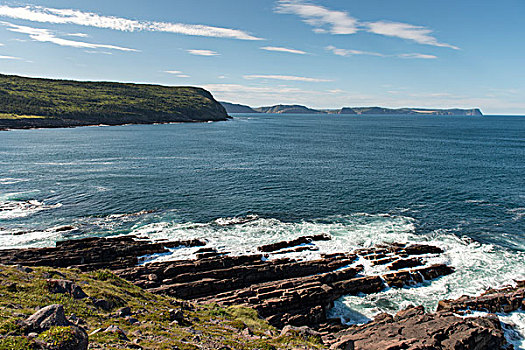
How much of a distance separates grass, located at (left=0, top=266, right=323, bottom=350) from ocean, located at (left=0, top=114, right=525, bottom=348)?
35.6 ft

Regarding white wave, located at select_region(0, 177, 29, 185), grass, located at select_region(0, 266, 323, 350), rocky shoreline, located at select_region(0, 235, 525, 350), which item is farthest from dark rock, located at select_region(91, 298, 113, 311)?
white wave, located at select_region(0, 177, 29, 185)

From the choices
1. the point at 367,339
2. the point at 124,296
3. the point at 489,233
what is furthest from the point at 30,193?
the point at 489,233

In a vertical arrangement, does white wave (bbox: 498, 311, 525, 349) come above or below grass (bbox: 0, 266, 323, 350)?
below

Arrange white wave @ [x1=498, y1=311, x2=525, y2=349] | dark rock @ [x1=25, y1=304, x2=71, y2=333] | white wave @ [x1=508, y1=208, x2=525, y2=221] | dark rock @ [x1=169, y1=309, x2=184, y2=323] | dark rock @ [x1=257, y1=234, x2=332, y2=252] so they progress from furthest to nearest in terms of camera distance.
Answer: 1. white wave @ [x1=508, y1=208, x2=525, y2=221]
2. dark rock @ [x1=257, y1=234, x2=332, y2=252]
3. white wave @ [x1=498, y1=311, x2=525, y2=349]
4. dark rock @ [x1=169, y1=309, x2=184, y2=323]
5. dark rock @ [x1=25, y1=304, x2=71, y2=333]

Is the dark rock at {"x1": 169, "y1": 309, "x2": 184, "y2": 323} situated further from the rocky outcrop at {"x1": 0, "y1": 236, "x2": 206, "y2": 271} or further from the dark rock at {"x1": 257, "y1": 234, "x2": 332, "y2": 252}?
the dark rock at {"x1": 257, "y1": 234, "x2": 332, "y2": 252}

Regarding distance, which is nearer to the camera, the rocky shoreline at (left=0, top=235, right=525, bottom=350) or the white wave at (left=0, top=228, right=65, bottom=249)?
the rocky shoreline at (left=0, top=235, right=525, bottom=350)

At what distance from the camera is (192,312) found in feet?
83.7

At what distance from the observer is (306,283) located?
108ft

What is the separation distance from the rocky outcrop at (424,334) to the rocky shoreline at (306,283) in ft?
0.23

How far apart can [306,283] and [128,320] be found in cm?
1780

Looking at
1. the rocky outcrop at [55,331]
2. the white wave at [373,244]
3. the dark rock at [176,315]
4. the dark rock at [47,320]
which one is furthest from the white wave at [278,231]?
the rocky outcrop at [55,331]

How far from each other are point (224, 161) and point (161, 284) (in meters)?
69.7

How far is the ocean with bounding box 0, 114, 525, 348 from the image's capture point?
134ft

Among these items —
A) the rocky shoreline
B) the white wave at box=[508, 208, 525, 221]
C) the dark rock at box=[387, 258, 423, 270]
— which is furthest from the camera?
the white wave at box=[508, 208, 525, 221]
